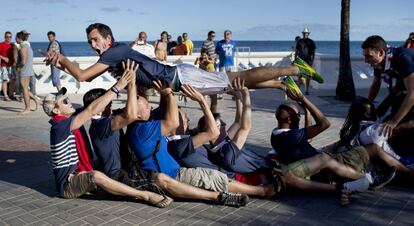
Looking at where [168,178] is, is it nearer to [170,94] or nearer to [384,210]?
[170,94]

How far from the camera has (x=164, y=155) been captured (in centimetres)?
462

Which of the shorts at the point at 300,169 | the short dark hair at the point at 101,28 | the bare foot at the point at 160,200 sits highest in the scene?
the short dark hair at the point at 101,28

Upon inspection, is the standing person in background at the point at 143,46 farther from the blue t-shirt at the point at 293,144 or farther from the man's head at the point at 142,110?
the blue t-shirt at the point at 293,144

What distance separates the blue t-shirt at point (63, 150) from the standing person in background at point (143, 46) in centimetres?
775

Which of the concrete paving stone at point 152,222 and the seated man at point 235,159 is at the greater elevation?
the seated man at point 235,159

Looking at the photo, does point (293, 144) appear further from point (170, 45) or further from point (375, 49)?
point (170, 45)

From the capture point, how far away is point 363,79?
16141mm

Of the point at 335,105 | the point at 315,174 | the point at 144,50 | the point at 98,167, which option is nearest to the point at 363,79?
the point at 335,105

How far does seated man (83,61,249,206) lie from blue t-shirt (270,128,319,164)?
904mm

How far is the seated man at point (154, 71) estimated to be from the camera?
4598 millimetres

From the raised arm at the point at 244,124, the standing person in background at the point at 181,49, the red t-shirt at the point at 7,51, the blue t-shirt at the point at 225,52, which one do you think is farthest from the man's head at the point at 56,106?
the standing person in background at the point at 181,49

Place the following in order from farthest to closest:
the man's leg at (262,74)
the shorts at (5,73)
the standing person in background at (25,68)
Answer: the shorts at (5,73) → the standing person in background at (25,68) → the man's leg at (262,74)

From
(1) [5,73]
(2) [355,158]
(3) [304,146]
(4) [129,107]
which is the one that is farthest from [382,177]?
(1) [5,73]

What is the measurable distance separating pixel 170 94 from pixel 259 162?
1265mm
